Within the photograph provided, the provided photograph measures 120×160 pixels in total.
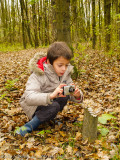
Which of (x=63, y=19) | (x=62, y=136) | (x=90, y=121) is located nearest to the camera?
(x=90, y=121)

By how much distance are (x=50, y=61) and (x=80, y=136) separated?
1.30 m

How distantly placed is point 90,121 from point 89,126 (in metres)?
0.09

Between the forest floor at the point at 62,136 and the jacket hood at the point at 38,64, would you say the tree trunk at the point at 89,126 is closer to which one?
the forest floor at the point at 62,136

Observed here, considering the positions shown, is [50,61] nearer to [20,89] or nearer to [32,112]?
[32,112]

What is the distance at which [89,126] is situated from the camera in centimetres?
226

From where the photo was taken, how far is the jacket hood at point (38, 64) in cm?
248

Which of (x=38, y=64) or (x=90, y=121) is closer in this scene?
(x=90, y=121)

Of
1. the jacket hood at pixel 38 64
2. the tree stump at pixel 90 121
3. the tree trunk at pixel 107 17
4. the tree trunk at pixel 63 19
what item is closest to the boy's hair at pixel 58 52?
the jacket hood at pixel 38 64

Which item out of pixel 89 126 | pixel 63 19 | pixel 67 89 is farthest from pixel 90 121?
pixel 63 19

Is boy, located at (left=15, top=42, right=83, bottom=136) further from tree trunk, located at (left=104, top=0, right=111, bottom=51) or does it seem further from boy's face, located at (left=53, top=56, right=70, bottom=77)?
tree trunk, located at (left=104, top=0, right=111, bottom=51)

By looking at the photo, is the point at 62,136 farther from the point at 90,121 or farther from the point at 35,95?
the point at 35,95

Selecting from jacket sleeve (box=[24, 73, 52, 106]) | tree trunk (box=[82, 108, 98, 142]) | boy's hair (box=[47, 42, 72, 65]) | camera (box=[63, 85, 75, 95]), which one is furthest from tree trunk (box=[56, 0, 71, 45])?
tree trunk (box=[82, 108, 98, 142])

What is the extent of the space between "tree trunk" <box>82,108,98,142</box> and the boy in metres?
0.43

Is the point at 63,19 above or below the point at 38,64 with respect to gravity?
above
